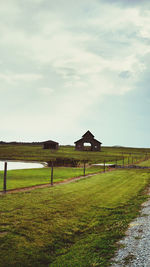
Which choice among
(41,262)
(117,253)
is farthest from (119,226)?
(41,262)

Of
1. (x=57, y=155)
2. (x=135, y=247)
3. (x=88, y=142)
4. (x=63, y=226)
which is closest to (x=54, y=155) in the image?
(x=57, y=155)

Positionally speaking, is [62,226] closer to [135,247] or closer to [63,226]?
[63,226]

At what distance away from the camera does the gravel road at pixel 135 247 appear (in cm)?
826

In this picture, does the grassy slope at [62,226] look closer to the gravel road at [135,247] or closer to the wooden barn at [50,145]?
the gravel road at [135,247]

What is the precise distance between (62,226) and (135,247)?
4.24m

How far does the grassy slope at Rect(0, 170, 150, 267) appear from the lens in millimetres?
9016

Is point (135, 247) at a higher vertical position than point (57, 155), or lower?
lower

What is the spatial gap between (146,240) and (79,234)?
323cm

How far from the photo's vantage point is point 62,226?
12.5 metres

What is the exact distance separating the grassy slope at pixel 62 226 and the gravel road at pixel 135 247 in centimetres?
40

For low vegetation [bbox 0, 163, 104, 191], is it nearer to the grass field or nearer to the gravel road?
the gravel road

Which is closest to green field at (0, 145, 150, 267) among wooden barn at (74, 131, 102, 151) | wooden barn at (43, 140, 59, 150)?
wooden barn at (74, 131, 102, 151)

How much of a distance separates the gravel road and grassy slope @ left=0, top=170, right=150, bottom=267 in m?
0.40

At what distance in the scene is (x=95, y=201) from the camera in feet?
60.0
